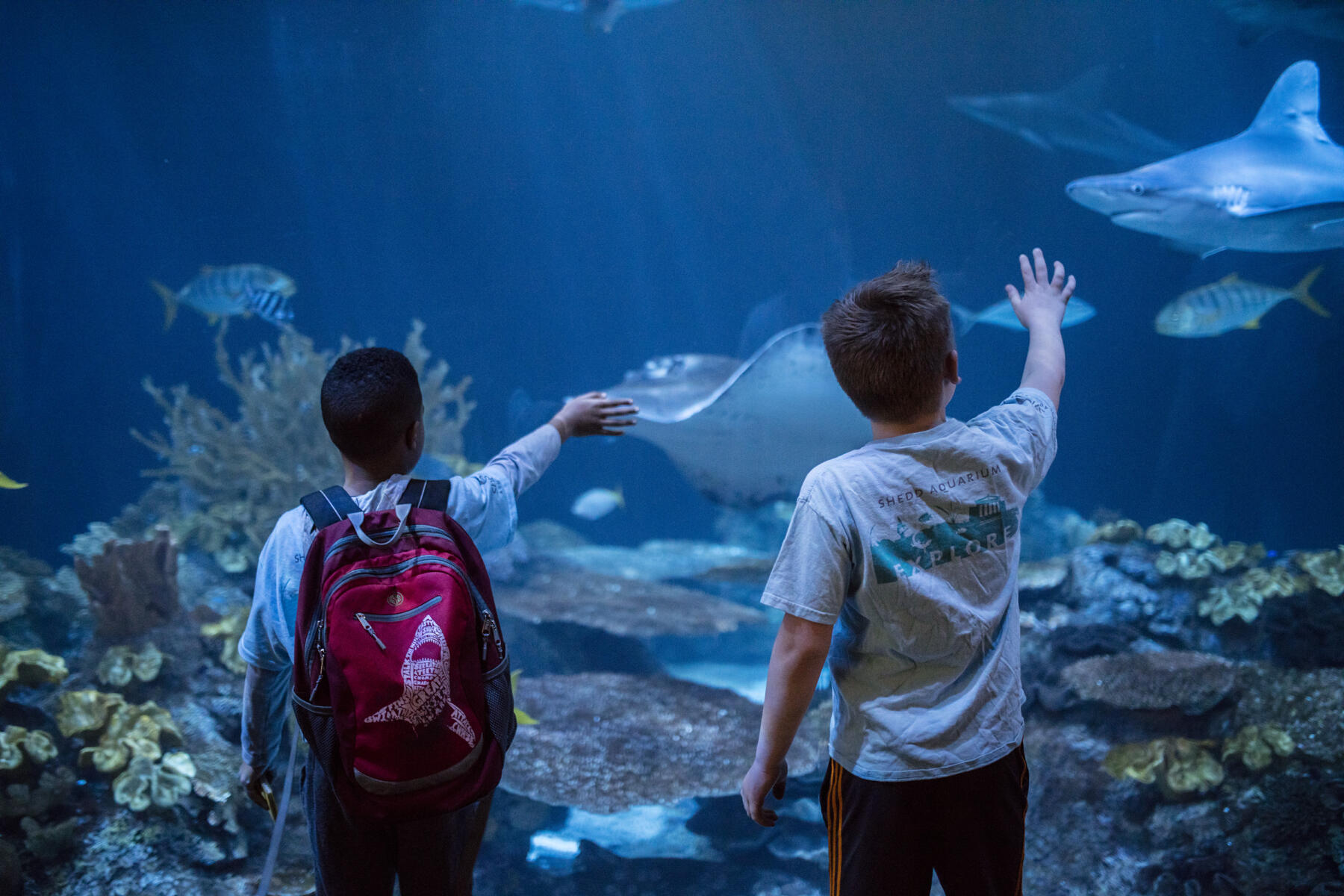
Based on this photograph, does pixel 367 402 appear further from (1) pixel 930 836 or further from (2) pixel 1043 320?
(2) pixel 1043 320

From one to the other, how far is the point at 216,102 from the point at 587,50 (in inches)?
369

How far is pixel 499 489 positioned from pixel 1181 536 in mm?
5420

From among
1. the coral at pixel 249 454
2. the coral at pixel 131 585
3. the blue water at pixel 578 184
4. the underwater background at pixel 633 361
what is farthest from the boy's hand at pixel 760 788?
the blue water at pixel 578 184

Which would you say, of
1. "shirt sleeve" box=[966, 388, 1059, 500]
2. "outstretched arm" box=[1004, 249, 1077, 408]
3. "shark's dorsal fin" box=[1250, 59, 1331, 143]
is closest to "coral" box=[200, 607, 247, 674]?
"shirt sleeve" box=[966, 388, 1059, 500]

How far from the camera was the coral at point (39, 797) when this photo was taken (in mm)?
2480

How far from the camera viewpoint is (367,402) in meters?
1.31

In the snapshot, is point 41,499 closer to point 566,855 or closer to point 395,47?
point 395,47

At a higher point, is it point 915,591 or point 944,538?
point 944,538

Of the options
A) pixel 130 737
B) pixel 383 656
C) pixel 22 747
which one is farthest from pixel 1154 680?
pixel 22 747

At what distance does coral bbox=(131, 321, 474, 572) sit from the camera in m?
5.66

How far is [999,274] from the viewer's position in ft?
37.5

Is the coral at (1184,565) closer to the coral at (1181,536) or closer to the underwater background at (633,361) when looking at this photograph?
the underwater background at (633,361)

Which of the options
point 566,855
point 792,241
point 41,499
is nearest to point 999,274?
point 792,241

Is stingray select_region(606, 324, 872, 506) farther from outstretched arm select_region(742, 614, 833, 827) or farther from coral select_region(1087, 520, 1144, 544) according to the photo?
outstretched arm select_region(742, 614, 833, 827)
